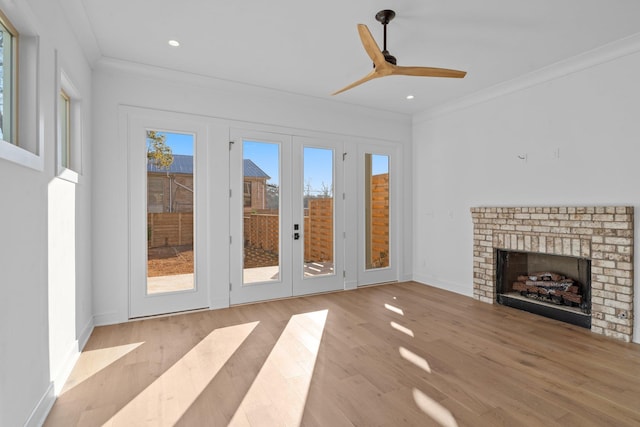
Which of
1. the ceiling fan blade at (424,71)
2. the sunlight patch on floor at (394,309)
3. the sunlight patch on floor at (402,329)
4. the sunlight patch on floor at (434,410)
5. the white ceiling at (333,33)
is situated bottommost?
the sunlight patch on floor at (434,410)

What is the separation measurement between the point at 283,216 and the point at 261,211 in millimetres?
332

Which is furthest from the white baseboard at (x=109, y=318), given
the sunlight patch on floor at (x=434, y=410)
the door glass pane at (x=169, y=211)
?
the sunlight patch on floor at (x=434, y=410)

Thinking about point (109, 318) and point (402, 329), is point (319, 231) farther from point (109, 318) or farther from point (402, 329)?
point (109, 318)

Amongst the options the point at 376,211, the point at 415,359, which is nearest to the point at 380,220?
the point at 376,211

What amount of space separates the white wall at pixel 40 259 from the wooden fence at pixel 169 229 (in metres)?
0.86

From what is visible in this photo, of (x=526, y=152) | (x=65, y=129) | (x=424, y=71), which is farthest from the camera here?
(x=526, y=152)

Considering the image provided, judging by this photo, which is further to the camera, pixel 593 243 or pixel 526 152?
pixel 526 152

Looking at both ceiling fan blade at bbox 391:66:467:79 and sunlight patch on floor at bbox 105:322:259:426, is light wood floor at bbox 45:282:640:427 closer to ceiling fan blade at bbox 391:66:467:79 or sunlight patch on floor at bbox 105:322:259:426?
sunlight patch on floor at bbox 105:322:259:426

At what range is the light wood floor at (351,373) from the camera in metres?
2.05

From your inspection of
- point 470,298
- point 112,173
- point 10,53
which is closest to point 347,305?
point 470,298

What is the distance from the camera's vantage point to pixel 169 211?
13.0ft

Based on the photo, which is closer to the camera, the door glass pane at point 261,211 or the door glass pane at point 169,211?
the door glass pane at point 169,211

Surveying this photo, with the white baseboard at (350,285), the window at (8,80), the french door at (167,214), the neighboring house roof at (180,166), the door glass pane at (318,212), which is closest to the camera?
the window at (8,80)

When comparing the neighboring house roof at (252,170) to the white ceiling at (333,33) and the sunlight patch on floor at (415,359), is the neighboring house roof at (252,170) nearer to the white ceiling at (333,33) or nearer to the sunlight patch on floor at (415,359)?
the white ceiling at (333,33)
